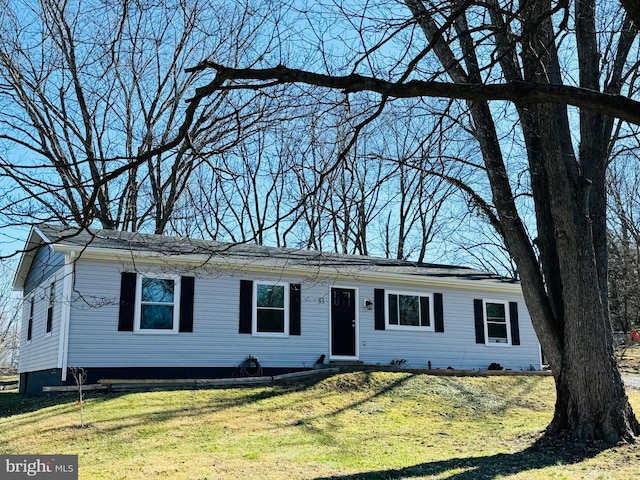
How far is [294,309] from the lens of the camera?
47.8ft

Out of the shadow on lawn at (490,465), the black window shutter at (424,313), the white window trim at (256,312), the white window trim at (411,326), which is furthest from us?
the black window shutter at (424,313)

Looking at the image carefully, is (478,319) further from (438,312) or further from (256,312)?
(256,312)

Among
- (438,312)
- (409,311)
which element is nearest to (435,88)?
(409,311)

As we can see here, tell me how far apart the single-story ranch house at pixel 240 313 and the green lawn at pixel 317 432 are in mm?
1521

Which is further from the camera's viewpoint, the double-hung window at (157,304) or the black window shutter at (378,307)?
the black window shutter at (378,307)

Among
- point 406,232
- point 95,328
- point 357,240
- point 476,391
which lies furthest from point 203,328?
point 406,232

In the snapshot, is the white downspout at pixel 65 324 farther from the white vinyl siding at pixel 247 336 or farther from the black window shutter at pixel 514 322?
the black window shutter at pixel 514 322

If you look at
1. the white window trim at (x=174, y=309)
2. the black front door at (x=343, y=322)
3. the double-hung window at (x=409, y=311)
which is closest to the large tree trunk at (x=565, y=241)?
the black front door at (x=343, y=322)

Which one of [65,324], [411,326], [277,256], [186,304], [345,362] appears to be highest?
[277,256]

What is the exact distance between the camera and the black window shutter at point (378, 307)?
611 inches

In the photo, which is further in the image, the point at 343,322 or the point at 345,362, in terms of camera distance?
the point at 343,322

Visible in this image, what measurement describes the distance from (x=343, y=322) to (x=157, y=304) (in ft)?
15.9

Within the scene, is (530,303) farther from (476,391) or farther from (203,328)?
(203,328)

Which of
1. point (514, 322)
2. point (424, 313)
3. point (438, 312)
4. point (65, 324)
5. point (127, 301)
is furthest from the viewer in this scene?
point (514, 322)
